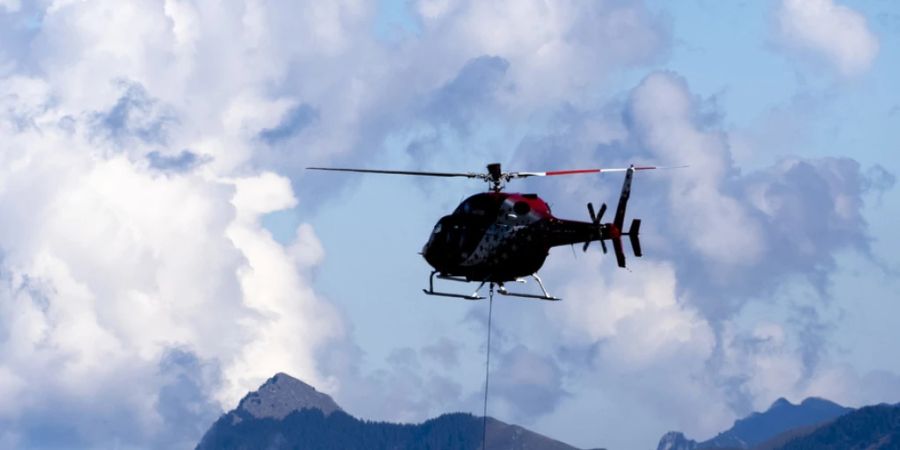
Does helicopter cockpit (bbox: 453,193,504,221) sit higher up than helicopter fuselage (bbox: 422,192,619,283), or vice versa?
helicopter cockpit (bbox: 453,193,504,221)

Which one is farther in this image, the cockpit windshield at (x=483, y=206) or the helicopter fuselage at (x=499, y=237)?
the cockpit windshield at (x=483, y=206)

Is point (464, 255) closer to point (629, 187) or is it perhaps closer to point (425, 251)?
point (425, 251)

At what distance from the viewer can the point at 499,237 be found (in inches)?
5281

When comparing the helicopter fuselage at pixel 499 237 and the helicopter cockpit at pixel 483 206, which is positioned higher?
the helicopter cockpit at pixel 483 206

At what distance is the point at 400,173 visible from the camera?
13112 cm

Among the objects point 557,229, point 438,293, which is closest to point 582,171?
point 557,229

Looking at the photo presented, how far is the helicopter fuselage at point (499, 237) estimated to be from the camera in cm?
13412

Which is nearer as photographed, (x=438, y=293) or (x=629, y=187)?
(x=438, y=293)

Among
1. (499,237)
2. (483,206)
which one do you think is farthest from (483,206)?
(499,237)

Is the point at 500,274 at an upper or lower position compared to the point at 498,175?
lower

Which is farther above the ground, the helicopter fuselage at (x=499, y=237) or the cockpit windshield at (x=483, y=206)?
the cockpit windshield at (x=483, y=206)

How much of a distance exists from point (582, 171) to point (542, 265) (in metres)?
8.82

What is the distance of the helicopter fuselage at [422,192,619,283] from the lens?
440 feet

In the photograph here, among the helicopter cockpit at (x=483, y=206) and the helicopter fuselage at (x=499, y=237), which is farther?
the helicopter cockpit at (x=483, y=206)
